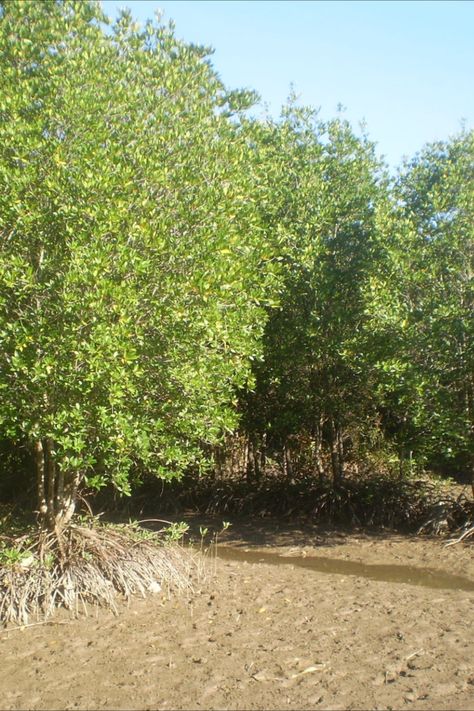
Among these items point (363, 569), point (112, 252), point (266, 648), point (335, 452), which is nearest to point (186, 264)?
point (112, 252)

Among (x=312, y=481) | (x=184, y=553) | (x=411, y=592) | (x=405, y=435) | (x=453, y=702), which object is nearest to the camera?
(x=453, y=702)

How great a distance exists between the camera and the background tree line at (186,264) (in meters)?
6.92

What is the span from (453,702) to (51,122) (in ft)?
21.1

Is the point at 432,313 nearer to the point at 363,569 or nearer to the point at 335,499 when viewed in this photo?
the point at 363,569

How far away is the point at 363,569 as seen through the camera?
9.96 meters

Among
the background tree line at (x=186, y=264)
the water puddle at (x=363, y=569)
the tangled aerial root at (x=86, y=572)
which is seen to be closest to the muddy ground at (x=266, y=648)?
the water puddle at (x=363, y=569)

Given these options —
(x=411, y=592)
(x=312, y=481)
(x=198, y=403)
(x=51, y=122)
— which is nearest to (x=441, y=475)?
(x=312, y=481)

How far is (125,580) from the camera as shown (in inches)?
312

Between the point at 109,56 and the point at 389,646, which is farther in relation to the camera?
the point at 109,56

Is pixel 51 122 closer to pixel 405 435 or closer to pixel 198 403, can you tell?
pixel 198 403

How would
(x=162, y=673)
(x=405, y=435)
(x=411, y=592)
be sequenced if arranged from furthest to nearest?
(x=405, y=435)
(x=411, y=592)
(x=162, y=673)

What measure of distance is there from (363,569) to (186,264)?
5.10 meters

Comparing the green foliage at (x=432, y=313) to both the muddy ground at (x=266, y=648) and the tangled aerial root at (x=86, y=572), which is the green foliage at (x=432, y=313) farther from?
the tangled aerial root at (x=86, y=572)

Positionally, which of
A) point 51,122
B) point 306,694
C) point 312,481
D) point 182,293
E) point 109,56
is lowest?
point 306,694
